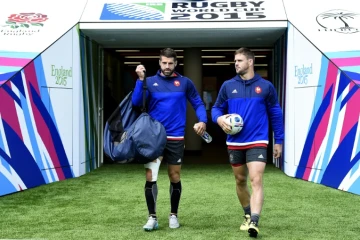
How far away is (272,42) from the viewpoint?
10625 mm

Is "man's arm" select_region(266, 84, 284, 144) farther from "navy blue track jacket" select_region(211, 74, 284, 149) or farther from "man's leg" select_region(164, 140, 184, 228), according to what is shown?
"man's leg" select_region(164, 140, 184, 228)

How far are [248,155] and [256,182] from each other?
0.79 ft

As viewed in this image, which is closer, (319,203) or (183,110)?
(183,110)

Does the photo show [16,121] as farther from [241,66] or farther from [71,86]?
[241,66]

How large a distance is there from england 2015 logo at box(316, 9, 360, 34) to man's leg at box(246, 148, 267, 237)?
4.31 meters

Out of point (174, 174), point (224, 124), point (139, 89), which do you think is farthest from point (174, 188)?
point (139, 89)

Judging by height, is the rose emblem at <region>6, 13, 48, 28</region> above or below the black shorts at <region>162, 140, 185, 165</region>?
below

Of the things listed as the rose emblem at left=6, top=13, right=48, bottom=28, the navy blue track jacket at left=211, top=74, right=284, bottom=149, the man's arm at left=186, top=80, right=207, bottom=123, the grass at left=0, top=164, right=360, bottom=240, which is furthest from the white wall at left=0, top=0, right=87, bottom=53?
the navy blue track jacket at left=211, top=74, right=284, bottom=149

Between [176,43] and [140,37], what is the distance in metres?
1.26

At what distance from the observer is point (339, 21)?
27.5 feet

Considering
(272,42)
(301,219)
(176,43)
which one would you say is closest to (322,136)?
(301,219)

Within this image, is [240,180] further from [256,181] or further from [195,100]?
[195,100]

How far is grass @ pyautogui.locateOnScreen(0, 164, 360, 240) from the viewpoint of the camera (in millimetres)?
4719

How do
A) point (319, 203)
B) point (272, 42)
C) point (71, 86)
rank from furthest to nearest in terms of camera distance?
point (272, 42)
point (71, 86)
point (319, 203)
